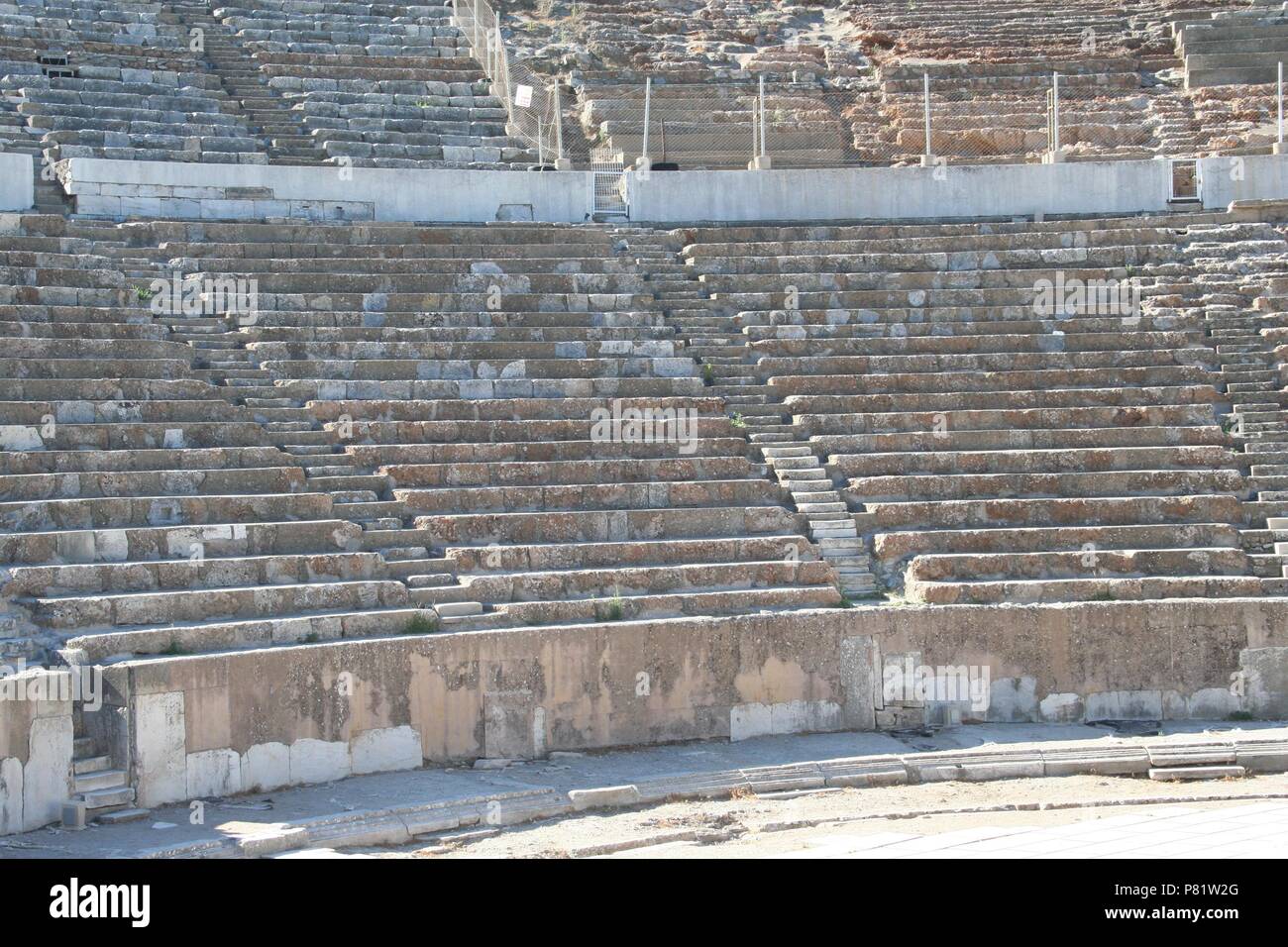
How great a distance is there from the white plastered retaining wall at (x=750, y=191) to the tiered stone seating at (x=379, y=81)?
1082 millimetres

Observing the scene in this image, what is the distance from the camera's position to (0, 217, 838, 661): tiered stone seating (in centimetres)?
1188

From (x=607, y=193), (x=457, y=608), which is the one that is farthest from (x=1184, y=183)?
(x=457, y=608)

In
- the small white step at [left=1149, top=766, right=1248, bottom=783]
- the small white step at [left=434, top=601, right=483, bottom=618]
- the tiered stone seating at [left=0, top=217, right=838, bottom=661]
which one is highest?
the tiered stone seating at [left=0, top=217, right=838, bottom=661]

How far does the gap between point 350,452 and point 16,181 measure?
16.7 ft

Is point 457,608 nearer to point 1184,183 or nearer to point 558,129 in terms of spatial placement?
point 558,129

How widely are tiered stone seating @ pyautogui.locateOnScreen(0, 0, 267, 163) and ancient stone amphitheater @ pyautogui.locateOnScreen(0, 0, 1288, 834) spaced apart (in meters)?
0.07

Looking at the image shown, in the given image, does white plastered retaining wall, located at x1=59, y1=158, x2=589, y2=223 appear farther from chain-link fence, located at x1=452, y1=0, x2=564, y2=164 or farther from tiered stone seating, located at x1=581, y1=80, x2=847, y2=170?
tiered stone seating, located at x1=581, y1=80, x2=847, y2=170

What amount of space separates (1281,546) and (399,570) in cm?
737

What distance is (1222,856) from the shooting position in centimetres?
949

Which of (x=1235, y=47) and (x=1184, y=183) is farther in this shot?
(x=1235, y=47)

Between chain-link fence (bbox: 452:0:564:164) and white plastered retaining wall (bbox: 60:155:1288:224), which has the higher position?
chain-link fence (bbox: 452:0:564:164)

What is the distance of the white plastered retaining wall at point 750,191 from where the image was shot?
17.5 metres

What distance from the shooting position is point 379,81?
20344mm

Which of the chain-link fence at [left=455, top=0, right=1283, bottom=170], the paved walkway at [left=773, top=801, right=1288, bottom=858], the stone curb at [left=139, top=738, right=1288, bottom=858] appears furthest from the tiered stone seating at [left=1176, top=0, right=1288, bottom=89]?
the paved walkway at [left=773, top=801, right=1288, bottom=858]
